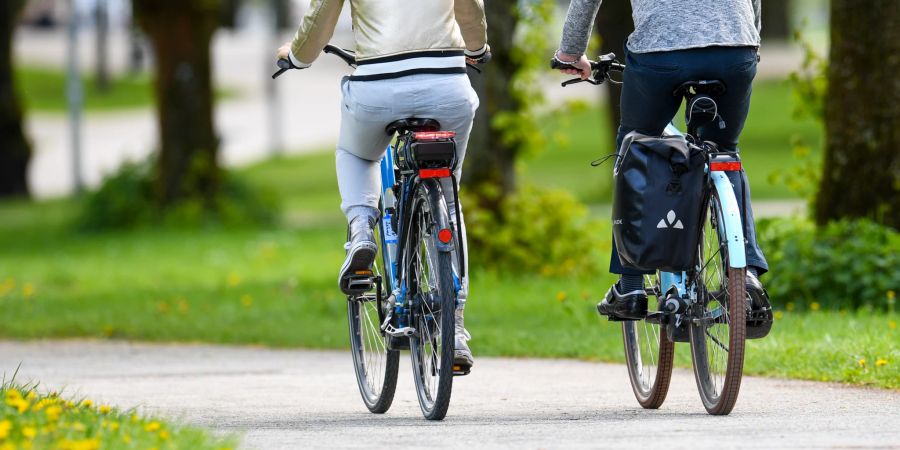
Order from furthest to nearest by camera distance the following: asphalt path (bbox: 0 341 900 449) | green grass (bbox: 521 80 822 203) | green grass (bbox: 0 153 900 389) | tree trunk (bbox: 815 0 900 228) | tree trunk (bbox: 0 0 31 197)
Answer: tree trunk (bbox: 0 0 31 197) → green grass (bbox: 521 80 822 203) → tree trunk (bbox: 815 0 900 228) → green grass (bbox: 0 153 900 389) → asphalt path (bbox: 0 341 900 449)

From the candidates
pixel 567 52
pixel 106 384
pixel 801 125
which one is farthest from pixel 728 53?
pixel 801 125

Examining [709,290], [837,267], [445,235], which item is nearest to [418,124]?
[445,235]

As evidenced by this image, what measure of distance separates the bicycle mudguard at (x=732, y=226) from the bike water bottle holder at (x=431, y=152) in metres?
0.96

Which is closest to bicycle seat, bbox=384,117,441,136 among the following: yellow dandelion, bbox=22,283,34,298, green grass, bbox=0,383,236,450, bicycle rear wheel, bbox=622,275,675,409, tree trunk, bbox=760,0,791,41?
bicycle rear wheel, bbox=622,275,675,409

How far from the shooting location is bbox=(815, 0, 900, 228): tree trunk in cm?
980

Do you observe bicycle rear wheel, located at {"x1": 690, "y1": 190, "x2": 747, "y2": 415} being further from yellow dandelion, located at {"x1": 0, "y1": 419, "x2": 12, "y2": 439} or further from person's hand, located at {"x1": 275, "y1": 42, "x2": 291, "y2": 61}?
yellow dandelion, located at {"x1": 0, "y1": 419, "x2": 12, "y2": 439}

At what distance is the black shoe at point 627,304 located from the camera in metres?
6.24

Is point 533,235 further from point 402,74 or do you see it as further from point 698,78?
point 698,78

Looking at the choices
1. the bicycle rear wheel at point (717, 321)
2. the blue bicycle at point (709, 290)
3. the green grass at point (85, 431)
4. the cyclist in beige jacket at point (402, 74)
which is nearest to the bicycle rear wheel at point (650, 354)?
the blue bicycle at point (709, 290)

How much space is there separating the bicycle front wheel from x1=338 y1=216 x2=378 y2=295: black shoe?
0.23m

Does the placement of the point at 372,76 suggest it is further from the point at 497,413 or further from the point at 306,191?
the point at 306,191

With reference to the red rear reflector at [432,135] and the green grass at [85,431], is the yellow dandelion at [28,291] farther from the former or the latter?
the green grass at [85,431]

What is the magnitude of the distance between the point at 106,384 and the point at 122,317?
149 inches

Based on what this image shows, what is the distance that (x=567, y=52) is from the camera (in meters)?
6.19
